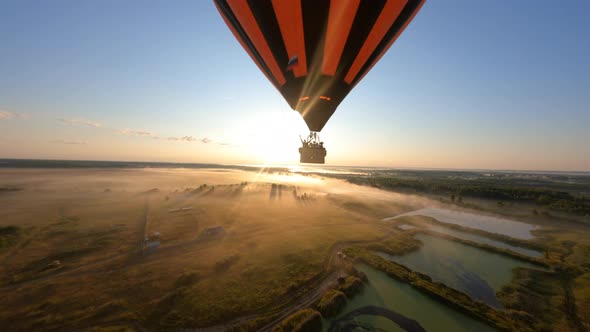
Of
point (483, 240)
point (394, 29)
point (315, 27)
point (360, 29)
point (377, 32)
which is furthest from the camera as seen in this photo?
point (483, 240)

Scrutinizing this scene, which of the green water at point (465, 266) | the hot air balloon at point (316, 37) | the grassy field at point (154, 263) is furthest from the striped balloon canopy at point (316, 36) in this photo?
the green water at point (465, 266)

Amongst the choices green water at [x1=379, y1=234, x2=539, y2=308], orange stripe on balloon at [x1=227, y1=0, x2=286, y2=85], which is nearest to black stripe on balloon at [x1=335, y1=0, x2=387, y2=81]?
orange stripe on balloon at [x1=227, y1=0, x2=286, y2=85]

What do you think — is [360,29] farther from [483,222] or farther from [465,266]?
[483,222]

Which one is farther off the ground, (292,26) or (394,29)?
(394,29)

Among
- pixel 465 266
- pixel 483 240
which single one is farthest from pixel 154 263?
pixel 483 240

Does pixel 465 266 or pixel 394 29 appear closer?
pixel 394 29

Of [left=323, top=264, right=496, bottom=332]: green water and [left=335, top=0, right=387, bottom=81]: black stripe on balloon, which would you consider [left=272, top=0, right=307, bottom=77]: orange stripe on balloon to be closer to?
[left=335, top=0, right=387, bottom=81]: black stripe on balloon

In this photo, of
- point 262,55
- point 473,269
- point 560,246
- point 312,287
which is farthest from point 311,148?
point 560,246
